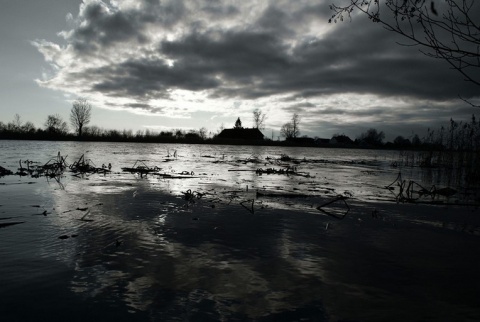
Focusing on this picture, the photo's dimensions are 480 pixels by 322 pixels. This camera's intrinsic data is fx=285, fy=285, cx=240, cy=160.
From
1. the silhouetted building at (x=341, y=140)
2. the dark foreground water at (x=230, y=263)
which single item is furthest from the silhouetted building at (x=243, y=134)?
the dark foreground water at (x=230, y=263)

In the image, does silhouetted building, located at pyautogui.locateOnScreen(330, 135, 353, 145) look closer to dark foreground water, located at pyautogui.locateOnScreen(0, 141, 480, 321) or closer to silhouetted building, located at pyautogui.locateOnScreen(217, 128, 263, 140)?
silhouetted building, located at pyautogui.locateOnScreen(217, 128, 263, 140)

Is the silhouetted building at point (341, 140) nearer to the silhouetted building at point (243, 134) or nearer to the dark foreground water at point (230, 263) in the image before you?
the silhouetted building at point (243, 134)

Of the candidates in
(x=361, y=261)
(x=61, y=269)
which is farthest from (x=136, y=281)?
(x=361, y=261)

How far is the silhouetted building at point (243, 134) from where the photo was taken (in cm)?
11619

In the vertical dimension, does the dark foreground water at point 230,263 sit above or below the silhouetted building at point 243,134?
below

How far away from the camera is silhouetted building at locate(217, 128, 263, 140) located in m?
116

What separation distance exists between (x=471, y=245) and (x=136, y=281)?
5421 millimetres

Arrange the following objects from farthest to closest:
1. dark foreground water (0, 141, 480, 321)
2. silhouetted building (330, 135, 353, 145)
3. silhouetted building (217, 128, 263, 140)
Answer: silhouetted building (330, 135, 353, 145) → silhouetted building (217, 128, 263, 140) → dark foreground water (0, 141, 480, 321)

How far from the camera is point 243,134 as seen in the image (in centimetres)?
11712

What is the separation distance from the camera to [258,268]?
371 cm

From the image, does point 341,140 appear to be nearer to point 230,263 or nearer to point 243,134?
point 243,134

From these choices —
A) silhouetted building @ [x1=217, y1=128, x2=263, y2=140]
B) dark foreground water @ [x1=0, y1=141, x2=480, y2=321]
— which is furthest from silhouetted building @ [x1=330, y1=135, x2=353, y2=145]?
dark foreground water @ [x1=0, y1=141, x2=480, y2=321]

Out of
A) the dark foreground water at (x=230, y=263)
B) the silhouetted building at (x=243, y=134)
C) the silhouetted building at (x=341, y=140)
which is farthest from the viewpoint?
the silhouetted building at (x=341, y=140)

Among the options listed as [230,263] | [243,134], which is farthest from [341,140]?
[230,263]
